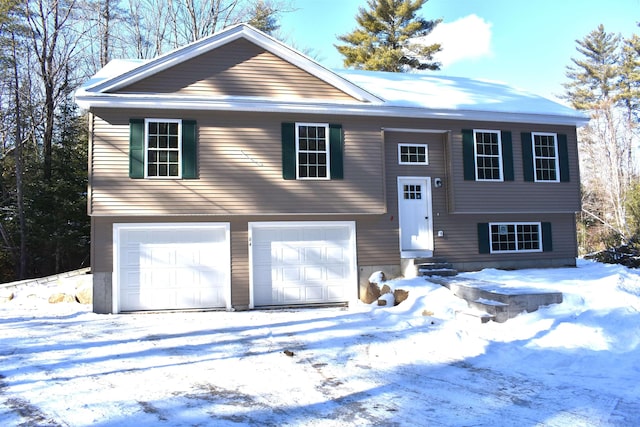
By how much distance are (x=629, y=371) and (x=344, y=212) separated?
665cm

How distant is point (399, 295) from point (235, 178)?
456 centimetres

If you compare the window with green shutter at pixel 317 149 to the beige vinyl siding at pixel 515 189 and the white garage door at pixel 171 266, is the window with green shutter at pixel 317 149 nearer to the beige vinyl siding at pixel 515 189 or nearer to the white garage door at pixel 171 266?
the white garage door at pixel 171 266

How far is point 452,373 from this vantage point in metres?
5.40

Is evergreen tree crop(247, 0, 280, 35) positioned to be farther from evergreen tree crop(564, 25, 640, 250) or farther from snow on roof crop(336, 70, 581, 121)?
evergreen tree crop(564, 25, 640, 250)

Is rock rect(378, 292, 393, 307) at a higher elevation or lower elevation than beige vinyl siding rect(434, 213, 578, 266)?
lower

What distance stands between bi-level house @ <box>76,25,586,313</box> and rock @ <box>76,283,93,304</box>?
3.63 feet

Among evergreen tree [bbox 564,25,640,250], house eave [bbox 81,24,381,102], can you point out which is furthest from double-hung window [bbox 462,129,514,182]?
evergreen tree [bbox 564,25,640,250]

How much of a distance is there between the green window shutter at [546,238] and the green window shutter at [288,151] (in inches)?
282

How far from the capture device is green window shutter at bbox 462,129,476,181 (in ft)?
38.7

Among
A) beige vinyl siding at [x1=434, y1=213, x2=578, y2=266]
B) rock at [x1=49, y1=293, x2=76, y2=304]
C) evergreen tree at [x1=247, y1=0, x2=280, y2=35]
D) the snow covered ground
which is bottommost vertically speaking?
the snow covered ground

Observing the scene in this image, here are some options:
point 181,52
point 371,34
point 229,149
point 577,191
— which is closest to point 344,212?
point 229,149

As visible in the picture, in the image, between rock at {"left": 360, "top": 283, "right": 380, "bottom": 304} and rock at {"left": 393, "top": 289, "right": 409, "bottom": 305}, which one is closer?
rock at {"left": 393, "top": 289, "right": 409, "bottom": 305}

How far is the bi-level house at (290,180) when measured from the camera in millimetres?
10094

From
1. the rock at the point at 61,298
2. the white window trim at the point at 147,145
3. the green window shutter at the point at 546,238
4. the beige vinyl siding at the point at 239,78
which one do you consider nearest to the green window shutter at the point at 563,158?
the green window shutter at the point at 546,238
